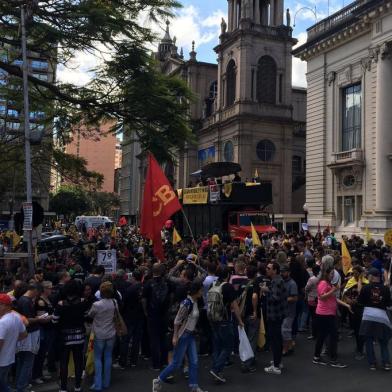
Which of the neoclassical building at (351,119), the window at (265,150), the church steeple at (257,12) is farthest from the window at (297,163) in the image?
the neoclassical building at (351,119)

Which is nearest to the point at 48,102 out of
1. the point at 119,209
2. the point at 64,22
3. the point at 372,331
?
the point at 64,22

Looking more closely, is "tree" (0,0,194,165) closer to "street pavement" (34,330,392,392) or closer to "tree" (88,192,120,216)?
"street pavement" (34,330,392,392)

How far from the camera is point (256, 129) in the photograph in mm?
48625

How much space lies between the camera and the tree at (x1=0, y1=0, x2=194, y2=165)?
38.3 ft

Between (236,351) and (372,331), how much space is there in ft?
8.53

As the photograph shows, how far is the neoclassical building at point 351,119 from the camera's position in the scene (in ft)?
92.7

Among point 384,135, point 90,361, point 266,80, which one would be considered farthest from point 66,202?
point 90,361

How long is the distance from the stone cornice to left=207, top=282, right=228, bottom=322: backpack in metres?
25.4

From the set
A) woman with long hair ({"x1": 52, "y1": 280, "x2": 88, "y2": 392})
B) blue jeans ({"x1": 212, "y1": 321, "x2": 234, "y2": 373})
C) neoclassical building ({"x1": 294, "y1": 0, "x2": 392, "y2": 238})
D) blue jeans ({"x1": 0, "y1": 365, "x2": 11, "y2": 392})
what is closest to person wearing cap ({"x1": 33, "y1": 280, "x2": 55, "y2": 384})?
woman with long hair ({"x1": 52, "y1": 280, "x2": 88, "y2": 392})

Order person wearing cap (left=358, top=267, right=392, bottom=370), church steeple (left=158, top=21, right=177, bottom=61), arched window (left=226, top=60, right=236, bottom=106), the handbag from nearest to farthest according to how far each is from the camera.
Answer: the handbag, person wearing cap (left=358, top=267, right=392, bottom=370), arched window (left=226, top=60, right=236, bottom=106), church steeple (left=158, top=21, right=177, bottom=61)

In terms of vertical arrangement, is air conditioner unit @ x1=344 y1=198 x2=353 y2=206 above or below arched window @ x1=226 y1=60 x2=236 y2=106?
below

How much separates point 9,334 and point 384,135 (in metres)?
26.4

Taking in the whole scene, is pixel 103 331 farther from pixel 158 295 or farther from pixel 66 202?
pixel 66 202

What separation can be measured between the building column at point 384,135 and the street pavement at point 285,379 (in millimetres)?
→ 21011
